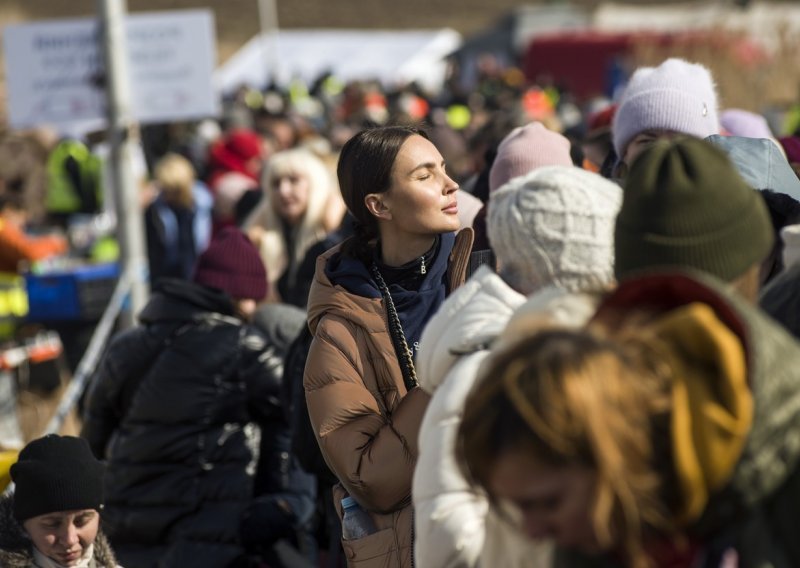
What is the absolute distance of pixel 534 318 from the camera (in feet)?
6.45

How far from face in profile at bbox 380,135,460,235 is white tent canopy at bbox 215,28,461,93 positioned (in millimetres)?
25432

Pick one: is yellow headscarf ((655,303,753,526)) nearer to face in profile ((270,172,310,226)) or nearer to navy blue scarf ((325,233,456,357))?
navy blue scarf ((325,233,456,357))

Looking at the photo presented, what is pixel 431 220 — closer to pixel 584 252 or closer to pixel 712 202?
pixel 584 252

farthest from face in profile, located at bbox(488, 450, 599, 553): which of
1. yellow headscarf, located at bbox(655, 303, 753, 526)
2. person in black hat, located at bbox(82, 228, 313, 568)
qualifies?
person in black hat, located at bbox(82, 228, 313, 568)

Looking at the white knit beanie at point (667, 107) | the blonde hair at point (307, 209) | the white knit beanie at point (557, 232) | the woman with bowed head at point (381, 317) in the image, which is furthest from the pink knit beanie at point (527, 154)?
the blonde hair at point (307, 209)

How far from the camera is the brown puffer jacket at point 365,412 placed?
2996 millimetres

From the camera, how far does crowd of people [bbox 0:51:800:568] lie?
1693 mm

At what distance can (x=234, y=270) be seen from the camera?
16.4ft

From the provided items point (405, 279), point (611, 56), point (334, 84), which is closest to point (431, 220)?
point (405, 279)

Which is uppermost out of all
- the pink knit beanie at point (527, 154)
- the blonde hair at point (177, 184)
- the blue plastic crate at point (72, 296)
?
the pink knit beanie at point (527, 154)

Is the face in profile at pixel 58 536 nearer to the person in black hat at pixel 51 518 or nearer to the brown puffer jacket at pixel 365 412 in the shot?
the person in black hat at pixel 51 518

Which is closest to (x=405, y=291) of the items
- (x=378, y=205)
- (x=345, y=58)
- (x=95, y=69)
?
(x=378, y=205)

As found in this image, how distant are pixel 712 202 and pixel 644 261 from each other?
13cm

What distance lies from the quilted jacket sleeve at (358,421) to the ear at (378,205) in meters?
0.34
